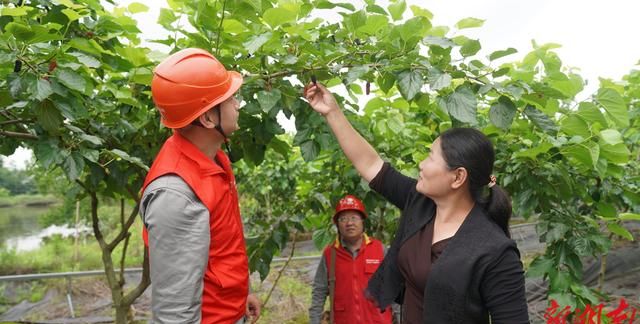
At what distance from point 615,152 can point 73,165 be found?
192 centimetres

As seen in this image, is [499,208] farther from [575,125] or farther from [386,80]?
[386,80]

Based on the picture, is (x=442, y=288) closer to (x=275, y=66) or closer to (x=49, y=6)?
(x=275, y=66)

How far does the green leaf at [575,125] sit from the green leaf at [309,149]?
0.87 meters

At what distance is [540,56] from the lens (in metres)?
Result: 1.59

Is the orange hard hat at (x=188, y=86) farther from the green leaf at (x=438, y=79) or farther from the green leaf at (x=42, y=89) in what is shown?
the green leaf at (x=438, y=79)

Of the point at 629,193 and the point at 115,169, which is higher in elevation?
the point at 115,169

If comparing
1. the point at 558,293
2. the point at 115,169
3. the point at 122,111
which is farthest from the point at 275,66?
the point at 558,293

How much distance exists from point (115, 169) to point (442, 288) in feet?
4.60

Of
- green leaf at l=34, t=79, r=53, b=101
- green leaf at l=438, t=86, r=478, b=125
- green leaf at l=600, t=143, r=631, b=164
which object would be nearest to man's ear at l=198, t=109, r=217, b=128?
green leaf at l=34, t=79, r=53, b=101

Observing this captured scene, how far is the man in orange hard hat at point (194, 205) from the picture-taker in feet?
3.90

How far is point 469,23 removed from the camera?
59.0 inches

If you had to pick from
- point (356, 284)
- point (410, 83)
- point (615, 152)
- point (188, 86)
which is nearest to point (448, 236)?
point (410, 83)

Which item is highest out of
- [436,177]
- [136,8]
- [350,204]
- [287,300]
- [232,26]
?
[136,8]

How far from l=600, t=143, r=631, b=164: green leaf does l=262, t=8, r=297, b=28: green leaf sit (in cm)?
127
